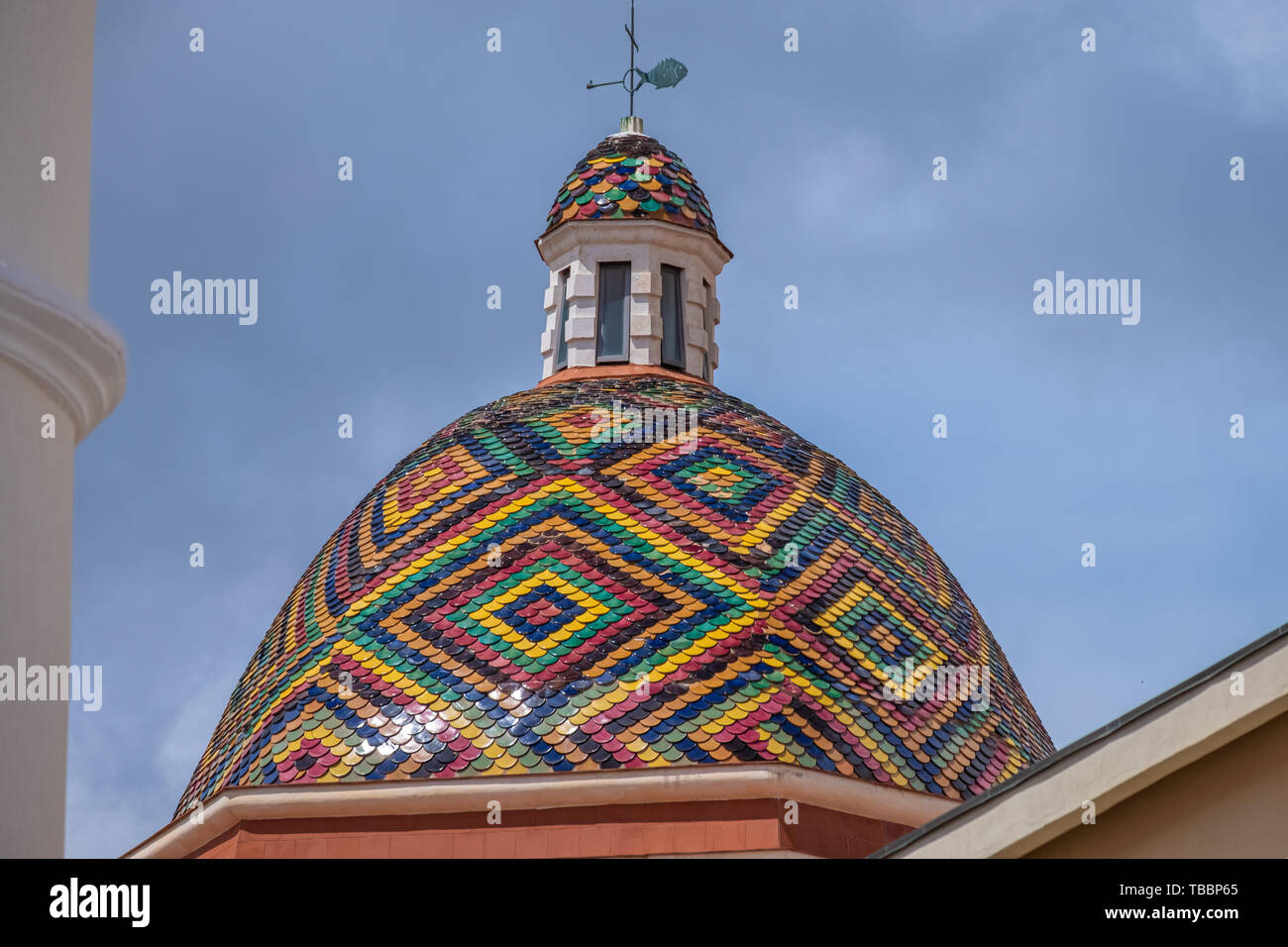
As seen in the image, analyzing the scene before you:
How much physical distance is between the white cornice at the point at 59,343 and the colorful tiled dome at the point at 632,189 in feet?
31.0

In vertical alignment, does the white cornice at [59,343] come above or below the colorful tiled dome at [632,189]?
below

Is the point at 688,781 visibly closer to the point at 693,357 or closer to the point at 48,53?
the point at 693,357

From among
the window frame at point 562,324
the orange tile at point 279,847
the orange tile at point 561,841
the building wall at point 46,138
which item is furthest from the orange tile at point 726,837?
the building wall at point 46,138

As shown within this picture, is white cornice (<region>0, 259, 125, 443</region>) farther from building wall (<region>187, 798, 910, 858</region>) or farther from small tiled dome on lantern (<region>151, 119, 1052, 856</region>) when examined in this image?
small tiled dome on lantern (<region>151, 119, 1052, 856</region>)

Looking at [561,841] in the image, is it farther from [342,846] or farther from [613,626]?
[613,626]

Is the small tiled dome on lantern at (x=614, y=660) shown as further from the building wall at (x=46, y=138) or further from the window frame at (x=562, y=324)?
the building wall at (x=46, y=138)

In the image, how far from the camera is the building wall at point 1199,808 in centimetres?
609

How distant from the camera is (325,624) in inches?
500

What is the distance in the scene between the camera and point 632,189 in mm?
15211

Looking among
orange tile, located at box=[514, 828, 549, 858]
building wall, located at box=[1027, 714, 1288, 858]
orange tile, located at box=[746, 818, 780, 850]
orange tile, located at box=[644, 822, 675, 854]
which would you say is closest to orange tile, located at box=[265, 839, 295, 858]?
orange tile, located at box=[514, 828, 549, 858]

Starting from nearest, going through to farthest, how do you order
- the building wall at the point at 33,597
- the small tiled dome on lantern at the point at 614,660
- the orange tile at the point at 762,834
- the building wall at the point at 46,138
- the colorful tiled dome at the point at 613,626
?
the building wall at the point at 33,597, the building wall at the point at 46,138, the orange tile at the point at 762,834, the small tiled dome on lantern at the point at 614,660, the colorful tiled dome at the point at 613,626
